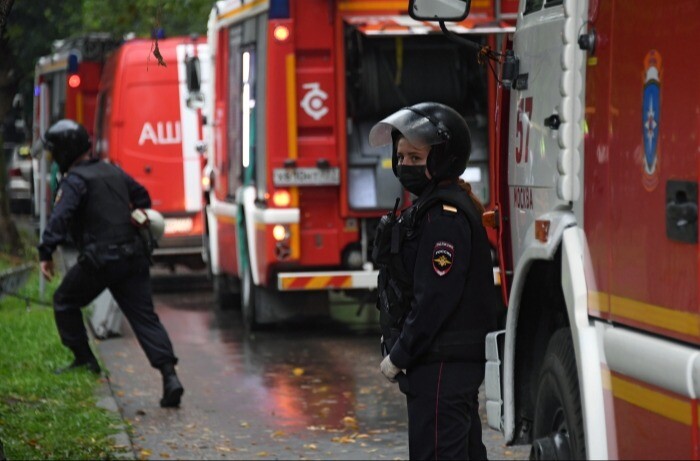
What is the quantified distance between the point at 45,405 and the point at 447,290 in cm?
480

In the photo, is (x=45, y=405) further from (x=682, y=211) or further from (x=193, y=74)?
(x=193, y=74)

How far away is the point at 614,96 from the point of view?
14.7 feet

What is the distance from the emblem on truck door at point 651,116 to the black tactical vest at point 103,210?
250 inches

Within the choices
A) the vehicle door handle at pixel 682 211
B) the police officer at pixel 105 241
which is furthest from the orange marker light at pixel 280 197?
the vehicle door handle at pixel 682 211

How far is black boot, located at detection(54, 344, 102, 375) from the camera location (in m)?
11.0

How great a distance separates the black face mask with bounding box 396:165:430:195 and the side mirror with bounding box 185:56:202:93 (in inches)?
443

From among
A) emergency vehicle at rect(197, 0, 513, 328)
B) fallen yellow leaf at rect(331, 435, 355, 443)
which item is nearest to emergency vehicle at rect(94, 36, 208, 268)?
emergency vehicle at rect(197, 0, 513, 328)

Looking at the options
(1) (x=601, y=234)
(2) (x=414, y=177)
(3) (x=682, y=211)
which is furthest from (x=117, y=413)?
(3) (x=682, y=211)

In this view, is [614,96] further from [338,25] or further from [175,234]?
[175,234]

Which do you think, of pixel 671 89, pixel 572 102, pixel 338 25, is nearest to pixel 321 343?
pixel 338 25

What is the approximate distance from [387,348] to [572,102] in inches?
51.4

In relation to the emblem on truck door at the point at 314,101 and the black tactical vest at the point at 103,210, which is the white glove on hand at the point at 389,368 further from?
the emblem on truck door at the point at 314,101

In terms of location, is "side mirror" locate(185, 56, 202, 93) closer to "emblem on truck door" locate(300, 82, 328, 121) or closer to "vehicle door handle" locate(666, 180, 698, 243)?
"emblem on truck door" locate(300, 82, 328, 121)

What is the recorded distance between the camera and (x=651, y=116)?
13.6 feet
